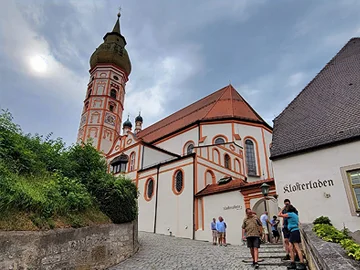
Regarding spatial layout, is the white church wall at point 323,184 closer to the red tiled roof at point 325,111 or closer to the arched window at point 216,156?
the red tiled roof at point 325,111

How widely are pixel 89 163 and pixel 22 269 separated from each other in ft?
17.4

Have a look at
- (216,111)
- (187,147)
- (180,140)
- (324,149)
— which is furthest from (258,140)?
(324,149)

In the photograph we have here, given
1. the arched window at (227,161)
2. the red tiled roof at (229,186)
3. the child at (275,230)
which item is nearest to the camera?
the child at (275,230)

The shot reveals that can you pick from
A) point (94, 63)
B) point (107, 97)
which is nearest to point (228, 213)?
point (107, 97)

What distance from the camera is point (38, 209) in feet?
20.7

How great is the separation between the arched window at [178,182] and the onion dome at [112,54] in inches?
942

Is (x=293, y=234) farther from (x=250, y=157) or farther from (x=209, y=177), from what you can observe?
(x=250, y=157)

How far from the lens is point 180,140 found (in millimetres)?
26141

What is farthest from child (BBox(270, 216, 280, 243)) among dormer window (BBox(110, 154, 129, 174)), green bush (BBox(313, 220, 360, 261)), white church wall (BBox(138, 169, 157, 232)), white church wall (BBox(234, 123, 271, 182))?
dormer window (BBox(110, 154, 129, 174))

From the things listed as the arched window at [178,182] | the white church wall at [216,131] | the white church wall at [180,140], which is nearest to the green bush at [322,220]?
the arched window at [178,182]

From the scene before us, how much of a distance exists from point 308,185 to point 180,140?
17.3m

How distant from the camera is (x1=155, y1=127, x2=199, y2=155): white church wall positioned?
82.4 ft

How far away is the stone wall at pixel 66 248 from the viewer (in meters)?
5.19

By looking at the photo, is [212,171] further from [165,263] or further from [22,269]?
[22,269]
